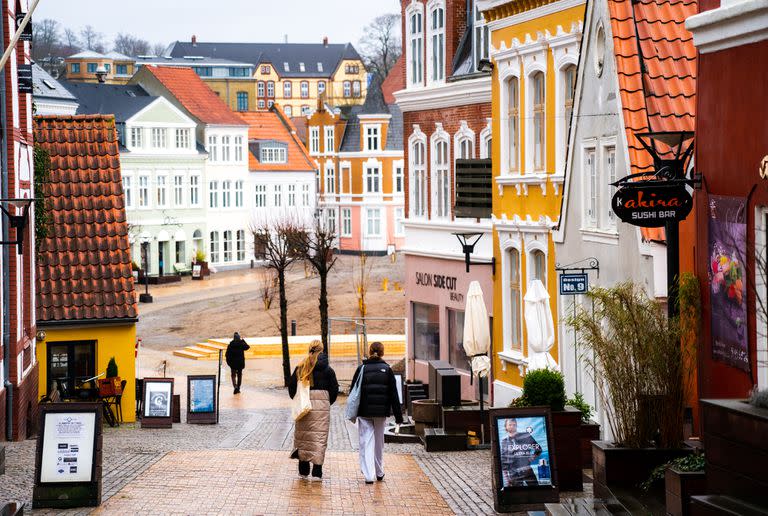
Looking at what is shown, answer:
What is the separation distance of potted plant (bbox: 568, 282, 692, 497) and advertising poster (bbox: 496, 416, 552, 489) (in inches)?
22.4

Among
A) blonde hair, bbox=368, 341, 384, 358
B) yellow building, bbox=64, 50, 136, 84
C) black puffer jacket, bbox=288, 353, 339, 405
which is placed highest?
yellow building, bbox=64, 50, 136, 84

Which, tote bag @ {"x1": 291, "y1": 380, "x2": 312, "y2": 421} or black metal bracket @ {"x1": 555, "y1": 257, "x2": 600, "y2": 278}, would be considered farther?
black metal bracket @ {"x1": 555, "y1": 257, "x2": 600, "y2": 278}

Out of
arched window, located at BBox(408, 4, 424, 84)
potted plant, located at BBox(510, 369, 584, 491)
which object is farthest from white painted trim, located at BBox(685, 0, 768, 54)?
arched window, located at BBox(408, 4, 424, 84)

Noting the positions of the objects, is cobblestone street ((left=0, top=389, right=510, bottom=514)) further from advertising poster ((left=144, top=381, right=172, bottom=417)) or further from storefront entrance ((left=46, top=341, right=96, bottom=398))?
storefront entrance ((left=46, top=341, right=96, bottom=398))

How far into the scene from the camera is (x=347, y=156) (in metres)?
94.6

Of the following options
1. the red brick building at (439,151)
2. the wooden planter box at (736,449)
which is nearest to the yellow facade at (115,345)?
the red brick building at (439,151)

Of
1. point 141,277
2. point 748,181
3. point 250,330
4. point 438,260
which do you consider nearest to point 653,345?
point 748,181

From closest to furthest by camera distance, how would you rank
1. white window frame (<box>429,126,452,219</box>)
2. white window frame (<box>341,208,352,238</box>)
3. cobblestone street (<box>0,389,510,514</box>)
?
1. cobblestone street (<box>0,389,510,514</box>)
2. white window frame (<box>429,126,452,219</box>)
3. white window frame (<box>341,208,352,238</box>)

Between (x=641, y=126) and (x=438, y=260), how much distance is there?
16381 millimetres

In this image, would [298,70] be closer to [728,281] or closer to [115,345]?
[115,345]

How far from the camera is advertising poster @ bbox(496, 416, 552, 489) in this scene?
1322 centimetres

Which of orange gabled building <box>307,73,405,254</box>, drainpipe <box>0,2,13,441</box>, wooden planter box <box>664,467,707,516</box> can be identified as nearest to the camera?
wooden planter box <box>664,467,707,516</box>

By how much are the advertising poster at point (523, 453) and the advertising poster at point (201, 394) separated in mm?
15844

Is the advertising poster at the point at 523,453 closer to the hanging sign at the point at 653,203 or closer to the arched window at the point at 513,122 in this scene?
the hanging sign at the point at 653,203
